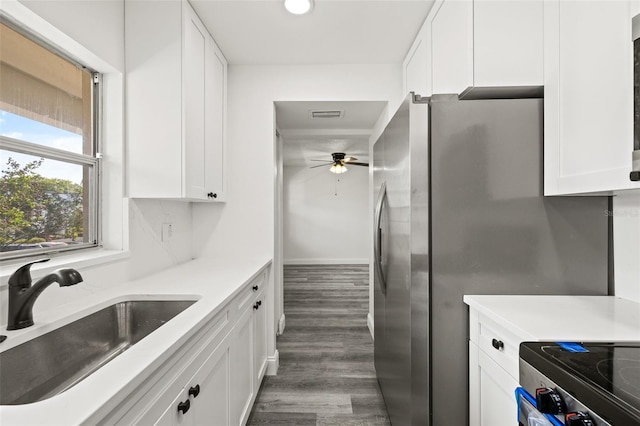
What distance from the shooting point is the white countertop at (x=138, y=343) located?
0.61 meters

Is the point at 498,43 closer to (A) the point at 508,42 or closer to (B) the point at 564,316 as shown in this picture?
(A) the point at 508,42

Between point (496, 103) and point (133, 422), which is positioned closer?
point (133, 422)

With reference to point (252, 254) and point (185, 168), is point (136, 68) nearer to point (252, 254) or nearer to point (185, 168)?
point (185, 168)

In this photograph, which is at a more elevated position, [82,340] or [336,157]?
[336,157]

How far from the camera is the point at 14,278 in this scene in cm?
102

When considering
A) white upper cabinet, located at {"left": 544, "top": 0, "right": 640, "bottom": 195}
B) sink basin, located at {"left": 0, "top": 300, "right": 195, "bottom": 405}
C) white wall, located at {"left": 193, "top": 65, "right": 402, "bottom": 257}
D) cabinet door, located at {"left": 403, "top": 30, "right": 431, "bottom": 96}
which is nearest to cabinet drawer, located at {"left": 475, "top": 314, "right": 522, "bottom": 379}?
white upper cabinet, located at {"left": 544, "top": 0, "right": 640, "bottom": 195}

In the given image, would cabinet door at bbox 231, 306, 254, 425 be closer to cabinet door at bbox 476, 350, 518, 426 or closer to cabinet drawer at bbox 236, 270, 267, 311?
cabinet drawer at bbox 236, 270, 267, 311

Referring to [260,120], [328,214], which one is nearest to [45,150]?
[260,120]

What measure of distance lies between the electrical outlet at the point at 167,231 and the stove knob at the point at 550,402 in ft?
6.76

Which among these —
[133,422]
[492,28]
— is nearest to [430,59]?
[492,28]

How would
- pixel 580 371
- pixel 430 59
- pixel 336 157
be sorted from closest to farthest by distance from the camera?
pixel 580 371 → pixel 430 59 → pixel 336 157

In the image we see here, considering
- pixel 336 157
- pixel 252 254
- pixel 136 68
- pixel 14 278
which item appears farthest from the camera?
pixel 336 157

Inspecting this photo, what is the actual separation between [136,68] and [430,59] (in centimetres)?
170

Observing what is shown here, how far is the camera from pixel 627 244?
127cm
